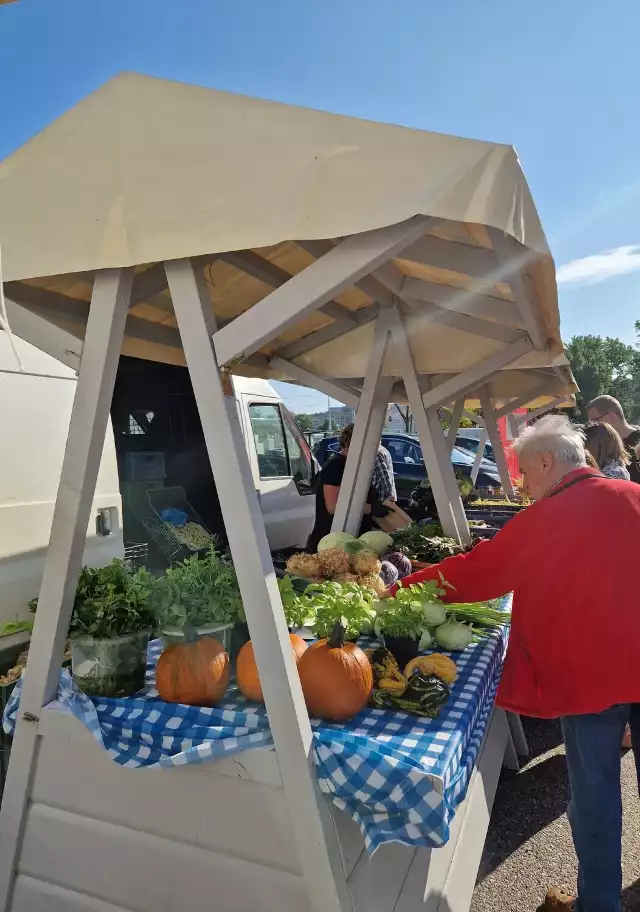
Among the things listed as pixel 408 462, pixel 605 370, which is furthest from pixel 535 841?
pixel 605 370

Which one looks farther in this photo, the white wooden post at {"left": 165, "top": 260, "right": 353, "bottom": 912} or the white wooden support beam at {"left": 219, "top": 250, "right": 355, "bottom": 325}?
the white wooden support beam at {"left": 219, "top": 250, "right": 355, "bottom": 325}

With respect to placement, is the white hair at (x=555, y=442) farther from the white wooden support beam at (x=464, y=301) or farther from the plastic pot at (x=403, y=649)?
the white wooden support beam at (x=464, y=301)

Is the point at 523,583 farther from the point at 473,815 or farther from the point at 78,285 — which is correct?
the point at 78,285

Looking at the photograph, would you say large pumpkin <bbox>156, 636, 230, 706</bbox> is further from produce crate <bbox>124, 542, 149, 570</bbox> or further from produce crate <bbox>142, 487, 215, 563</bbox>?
produce crate <bbox>142, 487, 215, 563</bbox>

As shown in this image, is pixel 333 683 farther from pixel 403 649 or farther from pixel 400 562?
pixel 400 562

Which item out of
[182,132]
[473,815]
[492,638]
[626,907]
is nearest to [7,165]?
[182,132]

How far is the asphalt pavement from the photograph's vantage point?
2613 millimetres

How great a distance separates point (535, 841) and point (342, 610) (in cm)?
183

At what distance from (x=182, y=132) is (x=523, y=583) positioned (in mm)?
1852

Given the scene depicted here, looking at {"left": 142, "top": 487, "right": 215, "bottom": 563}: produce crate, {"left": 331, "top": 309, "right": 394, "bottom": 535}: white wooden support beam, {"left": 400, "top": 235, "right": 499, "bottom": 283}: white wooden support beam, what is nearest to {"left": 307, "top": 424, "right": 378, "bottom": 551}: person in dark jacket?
{"left": 331, "top": 309, "right": 394, "bottom": 535}: white wooden support beam

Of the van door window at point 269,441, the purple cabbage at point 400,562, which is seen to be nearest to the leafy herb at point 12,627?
the purple cabbage at point 400,562

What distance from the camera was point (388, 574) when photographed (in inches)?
122

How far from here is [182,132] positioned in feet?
5.21

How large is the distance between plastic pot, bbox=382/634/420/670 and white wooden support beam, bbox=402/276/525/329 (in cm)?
185
